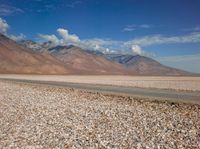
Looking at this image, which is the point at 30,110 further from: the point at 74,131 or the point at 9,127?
the point at 74,131

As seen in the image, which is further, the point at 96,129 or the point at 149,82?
the point at 149,82

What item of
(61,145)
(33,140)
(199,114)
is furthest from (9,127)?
(199,114)

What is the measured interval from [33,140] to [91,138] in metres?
2.31

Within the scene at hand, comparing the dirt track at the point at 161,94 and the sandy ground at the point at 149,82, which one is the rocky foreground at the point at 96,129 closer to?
the dirt track at the point at 161,94

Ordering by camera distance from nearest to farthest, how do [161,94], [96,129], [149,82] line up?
[96,129] < [161,94] < [149,82]

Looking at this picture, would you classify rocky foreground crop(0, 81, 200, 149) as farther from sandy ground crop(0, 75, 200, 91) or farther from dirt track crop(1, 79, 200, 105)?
sandy ground crop(0, 75, 200, 91)

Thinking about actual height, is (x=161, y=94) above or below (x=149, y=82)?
below

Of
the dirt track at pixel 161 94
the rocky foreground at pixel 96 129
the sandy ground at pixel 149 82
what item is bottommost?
the rocky foreground at pixel 96 129

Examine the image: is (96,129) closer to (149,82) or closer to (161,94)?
(161,94)

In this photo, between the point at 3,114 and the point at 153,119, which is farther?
the point at 3,114

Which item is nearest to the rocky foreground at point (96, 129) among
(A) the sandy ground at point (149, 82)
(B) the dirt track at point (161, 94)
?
(B) the dirt track at point (161, 94)

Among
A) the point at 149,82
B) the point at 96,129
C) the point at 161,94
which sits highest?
the point at 149,82

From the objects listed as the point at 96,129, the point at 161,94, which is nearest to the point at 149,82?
the point at 161,94

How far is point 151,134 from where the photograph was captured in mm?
12375
